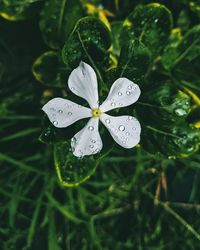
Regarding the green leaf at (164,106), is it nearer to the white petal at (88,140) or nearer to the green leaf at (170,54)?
the white petal at (88,140)

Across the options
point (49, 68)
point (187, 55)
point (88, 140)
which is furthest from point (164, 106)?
point (49, 68)

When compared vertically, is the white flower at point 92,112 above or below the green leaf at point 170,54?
above

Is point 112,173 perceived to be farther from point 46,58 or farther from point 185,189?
point 46,58

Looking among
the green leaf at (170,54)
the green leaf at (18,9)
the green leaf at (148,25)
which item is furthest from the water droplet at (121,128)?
the green leaf at (18,9)

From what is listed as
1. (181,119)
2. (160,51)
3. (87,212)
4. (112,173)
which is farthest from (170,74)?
(87,212)

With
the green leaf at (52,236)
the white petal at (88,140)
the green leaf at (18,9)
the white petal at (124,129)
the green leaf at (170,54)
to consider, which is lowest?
the green leaf at (52,236)

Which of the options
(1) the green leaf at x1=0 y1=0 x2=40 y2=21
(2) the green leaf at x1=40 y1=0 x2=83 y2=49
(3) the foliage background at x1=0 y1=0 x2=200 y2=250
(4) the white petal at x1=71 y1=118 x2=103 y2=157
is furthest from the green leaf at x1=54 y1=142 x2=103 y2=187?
(1) the green leaf at x1=0 y1=0 x2=40 y2=21
